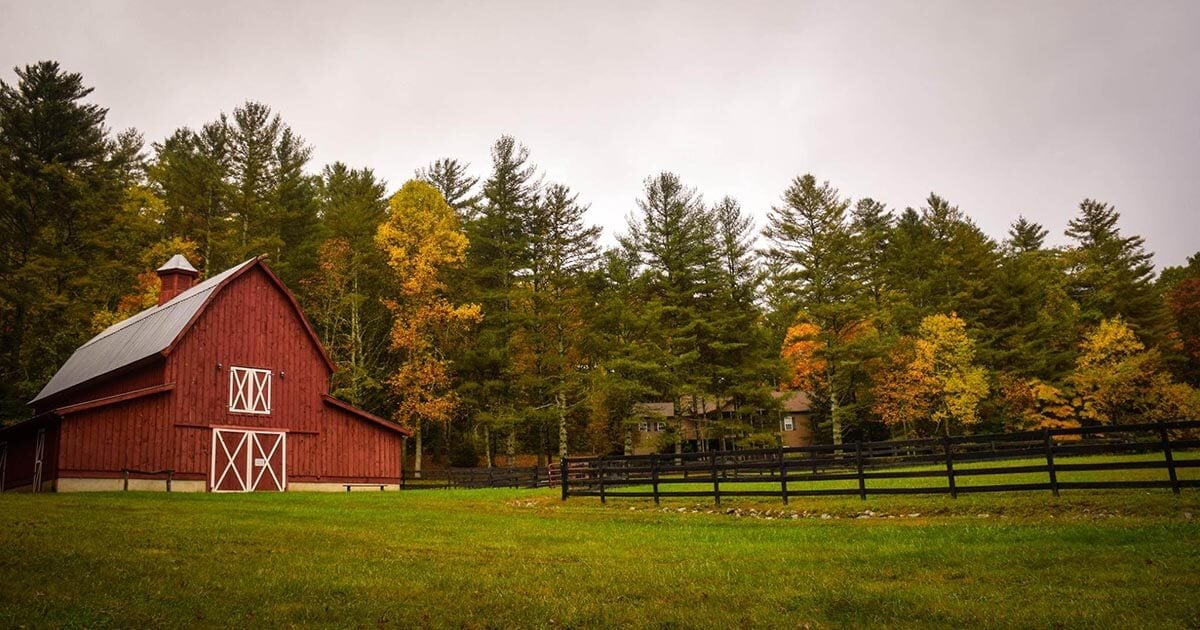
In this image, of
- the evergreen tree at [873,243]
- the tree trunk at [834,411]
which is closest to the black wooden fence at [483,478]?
the tree trunk at [834,411]

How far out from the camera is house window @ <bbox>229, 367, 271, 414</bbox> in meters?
28.5

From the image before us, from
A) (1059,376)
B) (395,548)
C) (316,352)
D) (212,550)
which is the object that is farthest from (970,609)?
(1059,376)

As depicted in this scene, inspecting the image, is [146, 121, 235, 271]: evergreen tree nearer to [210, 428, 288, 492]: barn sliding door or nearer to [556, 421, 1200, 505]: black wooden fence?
[210, 428, 288, 492]: barn sliding door

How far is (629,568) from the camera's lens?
955cm

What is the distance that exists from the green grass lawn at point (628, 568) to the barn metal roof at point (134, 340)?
42.2 ft

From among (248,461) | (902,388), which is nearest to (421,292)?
(248,461)

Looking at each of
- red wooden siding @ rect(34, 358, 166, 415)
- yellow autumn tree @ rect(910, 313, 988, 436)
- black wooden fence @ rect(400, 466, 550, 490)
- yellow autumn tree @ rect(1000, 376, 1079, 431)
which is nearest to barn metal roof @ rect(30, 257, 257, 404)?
red wooden siding @ rect(34, 358, 166, 415)

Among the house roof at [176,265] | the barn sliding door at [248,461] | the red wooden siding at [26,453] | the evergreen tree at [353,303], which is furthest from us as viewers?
the evergreen tree at [353,303]

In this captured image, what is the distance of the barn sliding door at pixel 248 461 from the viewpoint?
27531 millimetres

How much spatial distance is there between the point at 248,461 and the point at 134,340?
7.36m

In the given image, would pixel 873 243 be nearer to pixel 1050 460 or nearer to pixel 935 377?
pixel 935 377

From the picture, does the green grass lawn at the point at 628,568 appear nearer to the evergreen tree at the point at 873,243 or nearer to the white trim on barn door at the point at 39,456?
the white trim on barn door at the point at 39,456

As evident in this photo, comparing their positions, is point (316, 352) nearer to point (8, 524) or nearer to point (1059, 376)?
point (8, 524)

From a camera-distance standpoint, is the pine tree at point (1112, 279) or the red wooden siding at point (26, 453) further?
the pine tree at point (1112, 279)
